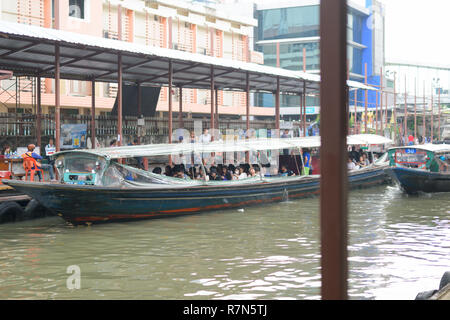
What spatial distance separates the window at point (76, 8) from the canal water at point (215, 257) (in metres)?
16.1

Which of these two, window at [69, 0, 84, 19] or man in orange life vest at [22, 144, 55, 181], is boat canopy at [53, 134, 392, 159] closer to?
man in orange life vest at [22, 144, 55, 181]

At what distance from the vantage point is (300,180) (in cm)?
1641

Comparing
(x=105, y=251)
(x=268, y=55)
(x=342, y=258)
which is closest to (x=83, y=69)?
(x=105, y=251)

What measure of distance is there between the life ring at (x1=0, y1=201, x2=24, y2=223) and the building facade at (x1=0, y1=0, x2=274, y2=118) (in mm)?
7245

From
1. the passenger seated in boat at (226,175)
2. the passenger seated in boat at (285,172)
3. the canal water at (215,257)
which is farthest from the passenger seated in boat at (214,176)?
the passenger seated in boat at (285,172)

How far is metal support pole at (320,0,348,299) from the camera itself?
260 cm

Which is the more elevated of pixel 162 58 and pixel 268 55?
pixel 268 55

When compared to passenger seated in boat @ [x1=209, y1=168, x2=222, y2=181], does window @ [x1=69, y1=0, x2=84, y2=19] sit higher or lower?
higher

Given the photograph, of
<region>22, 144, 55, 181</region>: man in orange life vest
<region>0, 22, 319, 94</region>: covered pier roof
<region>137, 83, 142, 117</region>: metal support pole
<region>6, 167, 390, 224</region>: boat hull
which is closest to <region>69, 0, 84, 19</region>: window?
<region>0, 22, 319, 94</region>: covered pier roof

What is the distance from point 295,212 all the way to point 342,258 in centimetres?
1171

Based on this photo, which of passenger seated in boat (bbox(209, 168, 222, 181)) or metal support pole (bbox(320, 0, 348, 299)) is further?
passenger seated in boat (bbox(209, 168, 222, 181))

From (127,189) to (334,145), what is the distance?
937 cm

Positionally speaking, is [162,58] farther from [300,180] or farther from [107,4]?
[107,4]

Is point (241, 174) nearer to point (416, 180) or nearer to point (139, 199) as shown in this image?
point (139, 199)
